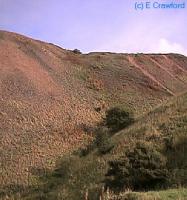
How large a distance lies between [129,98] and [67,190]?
32.6m

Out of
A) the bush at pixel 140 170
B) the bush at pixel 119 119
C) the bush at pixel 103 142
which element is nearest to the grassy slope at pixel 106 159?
the bush at pixel 103 142

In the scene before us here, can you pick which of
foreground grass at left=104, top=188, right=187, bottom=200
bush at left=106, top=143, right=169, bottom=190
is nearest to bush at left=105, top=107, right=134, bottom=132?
bush at left=106, top=143, right=169, bottom=190

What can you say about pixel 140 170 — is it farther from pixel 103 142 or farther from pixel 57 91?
pixel 57 91

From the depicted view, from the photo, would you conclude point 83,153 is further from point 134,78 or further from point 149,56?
point 149,56

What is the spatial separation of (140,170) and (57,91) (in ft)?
108

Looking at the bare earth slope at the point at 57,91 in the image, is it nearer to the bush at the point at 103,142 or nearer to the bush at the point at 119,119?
the bush at the point at 119,119

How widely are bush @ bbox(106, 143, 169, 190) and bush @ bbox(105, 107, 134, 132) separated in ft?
54.4

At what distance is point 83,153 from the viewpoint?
3309 centimetres

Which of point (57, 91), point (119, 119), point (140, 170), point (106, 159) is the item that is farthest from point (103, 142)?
point (57, 91)

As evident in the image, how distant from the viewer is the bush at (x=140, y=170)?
19.4 meters

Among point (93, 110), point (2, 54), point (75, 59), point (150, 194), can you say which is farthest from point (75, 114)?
point (150, 194)

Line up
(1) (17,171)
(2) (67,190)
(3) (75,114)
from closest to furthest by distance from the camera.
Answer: (2) (67,190)
(1) (17,171)
(3) (75,114)

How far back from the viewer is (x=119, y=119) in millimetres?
38281

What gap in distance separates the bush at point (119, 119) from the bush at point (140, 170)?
16.6m
